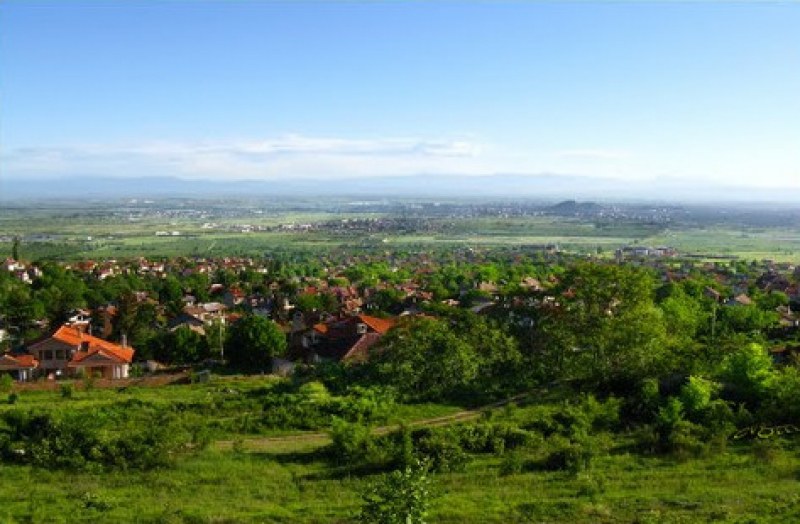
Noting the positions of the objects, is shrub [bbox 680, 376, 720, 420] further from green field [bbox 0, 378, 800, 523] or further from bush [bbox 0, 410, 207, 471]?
bush [bbox 0, 410, 207, 471]

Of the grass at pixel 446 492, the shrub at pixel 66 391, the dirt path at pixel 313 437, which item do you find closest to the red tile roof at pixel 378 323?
the dirt path at pixel 313 437

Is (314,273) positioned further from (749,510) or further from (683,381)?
(749,510)

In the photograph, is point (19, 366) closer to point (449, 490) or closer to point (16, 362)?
point (16, 362)

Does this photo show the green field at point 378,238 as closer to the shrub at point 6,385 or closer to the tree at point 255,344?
the tree at point 255,344

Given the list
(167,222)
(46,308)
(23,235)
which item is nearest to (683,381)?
(46,308)

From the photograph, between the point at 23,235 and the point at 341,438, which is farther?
the point at 23,235

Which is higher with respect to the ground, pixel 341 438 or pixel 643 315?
pixel 643 315
